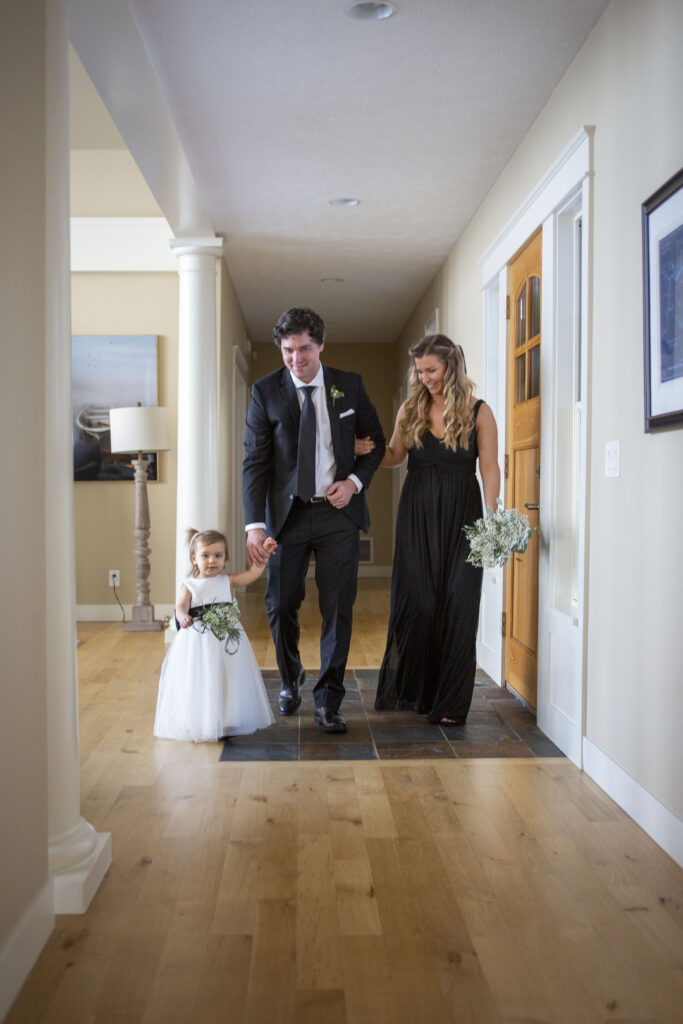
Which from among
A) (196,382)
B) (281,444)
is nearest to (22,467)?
(281,444)

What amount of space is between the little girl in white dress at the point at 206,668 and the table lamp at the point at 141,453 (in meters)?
2.70

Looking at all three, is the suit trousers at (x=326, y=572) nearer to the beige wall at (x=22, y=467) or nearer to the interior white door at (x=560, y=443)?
the interior white door at (x=560, y=443)

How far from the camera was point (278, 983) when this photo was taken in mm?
1661

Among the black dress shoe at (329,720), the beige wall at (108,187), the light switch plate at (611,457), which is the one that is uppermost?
the beige wall at (108,187)

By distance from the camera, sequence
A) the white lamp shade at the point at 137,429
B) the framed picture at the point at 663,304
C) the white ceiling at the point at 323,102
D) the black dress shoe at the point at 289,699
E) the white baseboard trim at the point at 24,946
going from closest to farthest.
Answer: the white baseboard trim at the point at 24,946, the framed picture at the point at 663,304, the white ceiling at the point at 323,102, the black dress shoe at the point at 289,699, the white lamp shade at the point at 137,429

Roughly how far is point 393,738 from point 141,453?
3.39 metres

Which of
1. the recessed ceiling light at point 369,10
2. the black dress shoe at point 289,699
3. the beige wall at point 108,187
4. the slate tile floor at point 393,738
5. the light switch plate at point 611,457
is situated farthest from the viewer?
the beige wall at point 108,187

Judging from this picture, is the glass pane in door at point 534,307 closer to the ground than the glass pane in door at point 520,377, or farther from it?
farther from it

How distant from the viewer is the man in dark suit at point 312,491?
339cm

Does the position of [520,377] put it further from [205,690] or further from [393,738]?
[205,690]

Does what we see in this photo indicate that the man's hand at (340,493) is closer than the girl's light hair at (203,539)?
No

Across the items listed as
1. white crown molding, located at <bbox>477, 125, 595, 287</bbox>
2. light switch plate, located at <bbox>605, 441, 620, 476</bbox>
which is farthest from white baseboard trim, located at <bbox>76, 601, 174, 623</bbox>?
light switch plate, located at <bbox>605, 441, 620, 476</bbox>

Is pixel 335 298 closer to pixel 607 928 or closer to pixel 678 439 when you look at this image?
pixel 678 439

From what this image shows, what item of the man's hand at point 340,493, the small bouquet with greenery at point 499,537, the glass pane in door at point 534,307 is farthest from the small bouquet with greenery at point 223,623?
the glass pane in door at point 534,307
